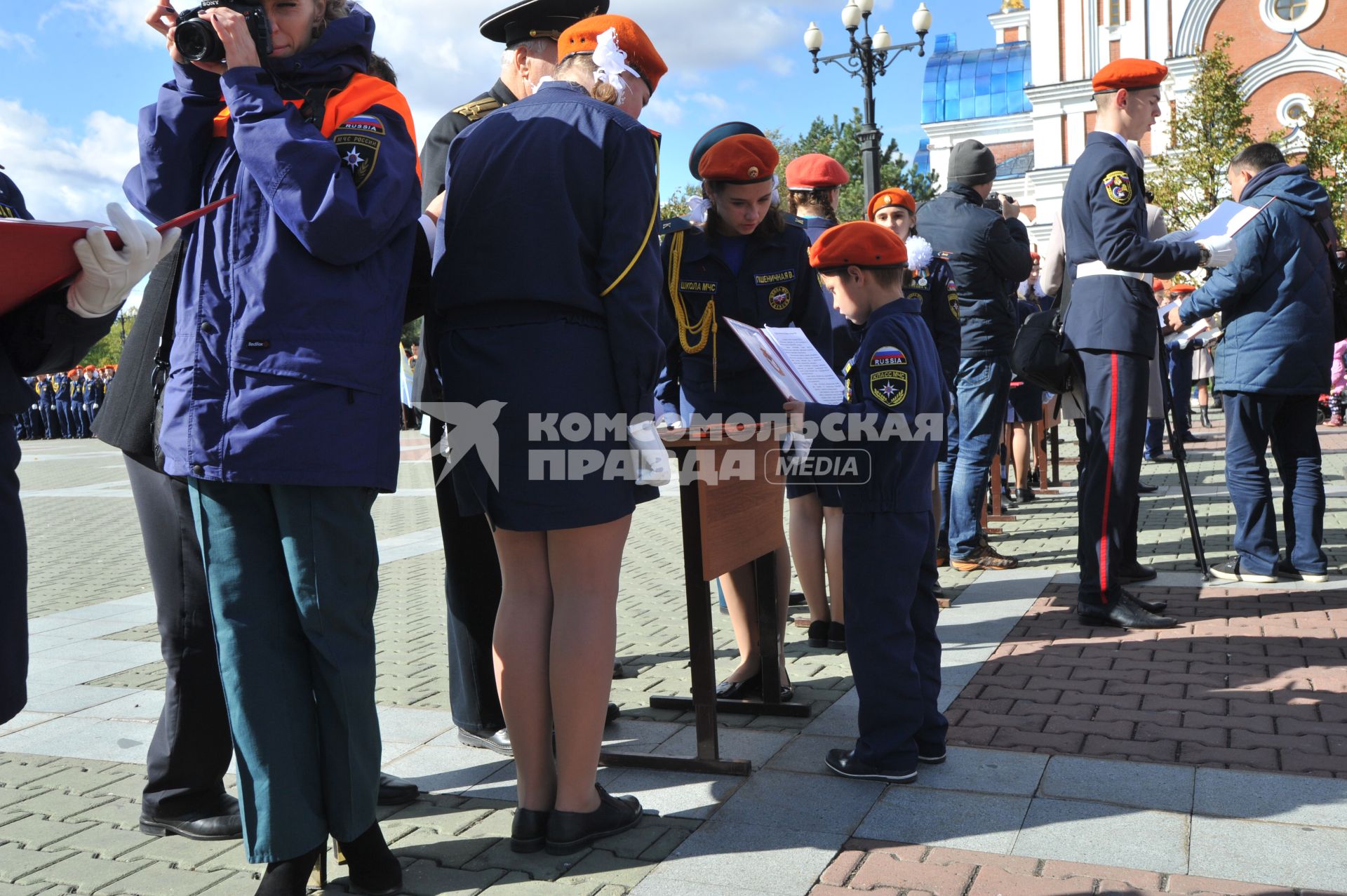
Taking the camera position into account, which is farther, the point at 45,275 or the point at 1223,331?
the point at 1223,331

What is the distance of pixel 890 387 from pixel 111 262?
204 cm

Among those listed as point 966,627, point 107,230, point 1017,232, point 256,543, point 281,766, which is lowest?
point 966,627

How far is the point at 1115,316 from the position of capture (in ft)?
16.8

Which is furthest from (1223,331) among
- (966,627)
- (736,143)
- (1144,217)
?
(736,143)

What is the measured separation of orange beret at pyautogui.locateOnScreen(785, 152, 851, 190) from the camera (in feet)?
17.7

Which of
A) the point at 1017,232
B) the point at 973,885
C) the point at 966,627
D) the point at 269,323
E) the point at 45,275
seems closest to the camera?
the point at 45,275

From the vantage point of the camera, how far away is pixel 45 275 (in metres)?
2.02

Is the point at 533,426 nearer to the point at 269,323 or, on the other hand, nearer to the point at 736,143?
the point at 269,323

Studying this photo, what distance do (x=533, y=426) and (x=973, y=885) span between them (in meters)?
1.47

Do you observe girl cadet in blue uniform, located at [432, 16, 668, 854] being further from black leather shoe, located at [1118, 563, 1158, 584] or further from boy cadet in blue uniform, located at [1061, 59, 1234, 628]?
Result: black leather shoe, located at [1118, 563, 1158, 584]

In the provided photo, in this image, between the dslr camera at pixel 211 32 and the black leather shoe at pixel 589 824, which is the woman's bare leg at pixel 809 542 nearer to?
the black leather shoe at pixel 589 824

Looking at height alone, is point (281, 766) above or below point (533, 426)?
below

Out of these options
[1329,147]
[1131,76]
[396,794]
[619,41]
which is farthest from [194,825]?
[1329,147]

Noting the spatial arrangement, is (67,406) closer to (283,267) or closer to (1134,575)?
(1134,575)
